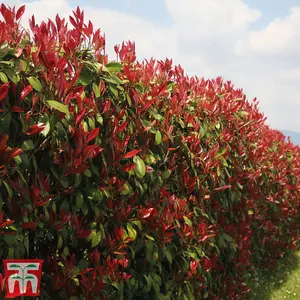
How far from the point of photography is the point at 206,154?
13.9ft

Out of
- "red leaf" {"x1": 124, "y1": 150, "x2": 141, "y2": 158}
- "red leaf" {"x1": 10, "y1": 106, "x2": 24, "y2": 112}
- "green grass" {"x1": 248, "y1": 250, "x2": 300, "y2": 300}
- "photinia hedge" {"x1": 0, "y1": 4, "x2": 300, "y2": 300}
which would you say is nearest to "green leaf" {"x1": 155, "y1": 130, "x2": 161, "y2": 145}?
"photinia hedge" {"x1": 0, "y1": 4, "x2": 300, "y2": 300}

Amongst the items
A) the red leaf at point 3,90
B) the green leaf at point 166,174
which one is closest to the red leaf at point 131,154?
the green leaf at point 166,174

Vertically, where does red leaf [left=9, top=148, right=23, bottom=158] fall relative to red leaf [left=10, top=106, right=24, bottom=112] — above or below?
below

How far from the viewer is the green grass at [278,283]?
22.0ft

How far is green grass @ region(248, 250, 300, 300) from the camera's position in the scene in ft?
22.0

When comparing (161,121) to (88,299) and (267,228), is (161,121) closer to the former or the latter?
(88,299)

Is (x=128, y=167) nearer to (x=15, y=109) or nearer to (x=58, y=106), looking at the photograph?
(x=58, y=106)

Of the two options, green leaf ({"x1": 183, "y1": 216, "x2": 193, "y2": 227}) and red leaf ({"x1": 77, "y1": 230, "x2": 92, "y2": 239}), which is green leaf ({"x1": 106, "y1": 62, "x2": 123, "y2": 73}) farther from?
green leaf ({"x1": 183, "y1": 216, "x2": 193, "y2": 227})

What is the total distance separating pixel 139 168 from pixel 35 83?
982 mm

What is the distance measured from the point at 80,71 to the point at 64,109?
399 mm

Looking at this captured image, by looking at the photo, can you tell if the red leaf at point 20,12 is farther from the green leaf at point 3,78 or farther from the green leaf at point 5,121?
→ the green leaf at point 5,121

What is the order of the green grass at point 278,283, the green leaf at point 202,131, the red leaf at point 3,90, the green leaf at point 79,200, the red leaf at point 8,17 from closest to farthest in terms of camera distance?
the red leaf at point 3,90 < the red leaf at point 8,17 < the green leaf at point 79,200 < the green leaf at point 202,131 < the green grass at point 278,283

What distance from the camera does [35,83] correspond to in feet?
7.96

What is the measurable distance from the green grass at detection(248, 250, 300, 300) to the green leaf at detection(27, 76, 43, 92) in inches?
194
